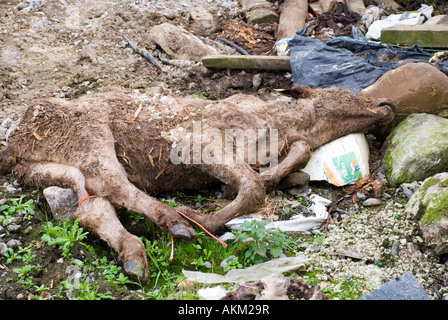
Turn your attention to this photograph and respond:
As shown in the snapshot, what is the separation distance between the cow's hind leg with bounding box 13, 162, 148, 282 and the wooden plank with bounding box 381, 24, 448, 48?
551 centimetres

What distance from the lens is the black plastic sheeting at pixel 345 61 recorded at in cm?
660

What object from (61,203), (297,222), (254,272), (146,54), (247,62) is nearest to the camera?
(254,272)

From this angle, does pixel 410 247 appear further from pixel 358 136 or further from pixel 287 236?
pixel 358 136

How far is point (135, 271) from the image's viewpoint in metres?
3.58

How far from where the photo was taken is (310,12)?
Answer: 10.1m

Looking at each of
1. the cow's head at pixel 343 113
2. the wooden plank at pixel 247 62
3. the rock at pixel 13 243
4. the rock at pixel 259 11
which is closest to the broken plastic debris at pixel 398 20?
the rock at pixel 259 11

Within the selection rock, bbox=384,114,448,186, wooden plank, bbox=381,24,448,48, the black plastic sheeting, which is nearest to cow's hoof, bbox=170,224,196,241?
rock, bbox=384,114,448,186

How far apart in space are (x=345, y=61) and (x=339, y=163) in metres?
2.21

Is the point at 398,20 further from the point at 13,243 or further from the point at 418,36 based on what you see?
the point at 13,243

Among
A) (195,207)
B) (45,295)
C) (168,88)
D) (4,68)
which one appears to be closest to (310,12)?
(168,88)

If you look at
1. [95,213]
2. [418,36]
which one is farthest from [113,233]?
[418,36]

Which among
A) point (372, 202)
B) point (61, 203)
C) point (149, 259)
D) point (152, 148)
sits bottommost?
point (372, 202)

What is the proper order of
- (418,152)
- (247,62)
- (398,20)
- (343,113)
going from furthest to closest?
(398,20) → (247,62) → (343,113) → (418,152)

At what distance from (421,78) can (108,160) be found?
140 inches
